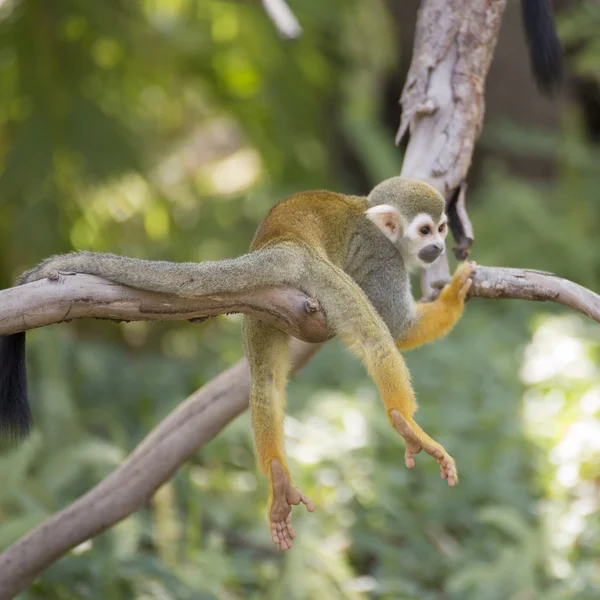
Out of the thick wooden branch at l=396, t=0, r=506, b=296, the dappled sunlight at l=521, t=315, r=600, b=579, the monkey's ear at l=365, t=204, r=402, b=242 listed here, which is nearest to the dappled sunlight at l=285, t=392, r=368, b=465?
the dappled sunlight at l=521, t=315, r=600, b=579

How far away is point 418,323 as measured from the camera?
8.41 feet

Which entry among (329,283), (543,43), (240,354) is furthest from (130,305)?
(240,354)

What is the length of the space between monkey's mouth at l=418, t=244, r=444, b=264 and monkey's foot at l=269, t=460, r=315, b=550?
71 centimetres

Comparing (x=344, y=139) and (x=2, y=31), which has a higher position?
(x=2, y=31)

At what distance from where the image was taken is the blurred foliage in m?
3.56

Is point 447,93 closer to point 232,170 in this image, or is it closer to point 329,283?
point 329,283

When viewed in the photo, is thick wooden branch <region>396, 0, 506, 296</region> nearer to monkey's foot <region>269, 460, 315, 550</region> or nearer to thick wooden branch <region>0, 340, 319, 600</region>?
thick wooden branch <region>0, 340, 319, 600</region>

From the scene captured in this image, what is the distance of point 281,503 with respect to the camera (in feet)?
7.67

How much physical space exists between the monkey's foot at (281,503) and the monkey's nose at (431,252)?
0.71m

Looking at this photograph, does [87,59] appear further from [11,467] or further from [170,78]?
[11,467]

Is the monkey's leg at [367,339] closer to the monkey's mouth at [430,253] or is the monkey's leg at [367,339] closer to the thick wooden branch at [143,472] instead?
the monkey's mouth at [430,253]

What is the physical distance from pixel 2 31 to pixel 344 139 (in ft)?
11.2


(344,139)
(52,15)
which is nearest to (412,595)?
(52,15)

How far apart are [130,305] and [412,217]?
33.4 inches
